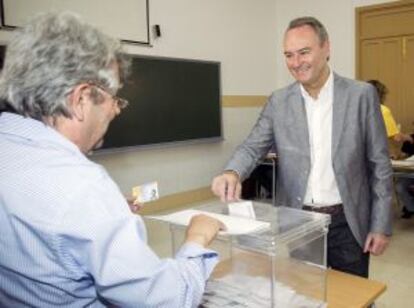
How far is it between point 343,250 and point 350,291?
1.36 ft

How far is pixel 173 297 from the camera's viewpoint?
30.0 inches

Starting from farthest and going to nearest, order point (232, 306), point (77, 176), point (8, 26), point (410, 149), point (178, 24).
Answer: point (178, 24) → point (410, 149) → point (8, 26) → point (232, 306) → point (77, 176)

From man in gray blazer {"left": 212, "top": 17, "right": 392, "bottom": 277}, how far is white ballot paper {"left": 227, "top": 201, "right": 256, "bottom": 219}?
0.40 metres

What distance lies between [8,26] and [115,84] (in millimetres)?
3319

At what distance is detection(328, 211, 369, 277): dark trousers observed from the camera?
1724mm

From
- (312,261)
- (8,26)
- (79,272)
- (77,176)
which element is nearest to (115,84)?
(77,176)

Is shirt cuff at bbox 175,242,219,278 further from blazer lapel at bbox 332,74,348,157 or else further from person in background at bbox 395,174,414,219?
person in background at bbox 395,174,414,219

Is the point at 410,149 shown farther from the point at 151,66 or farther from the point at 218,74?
the point at 151,66

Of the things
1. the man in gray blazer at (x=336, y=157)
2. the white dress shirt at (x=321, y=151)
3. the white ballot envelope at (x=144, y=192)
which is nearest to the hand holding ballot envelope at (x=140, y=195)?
the white ballot envelope at (x=144, y=192)

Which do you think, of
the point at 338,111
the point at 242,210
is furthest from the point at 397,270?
the point at 242,210

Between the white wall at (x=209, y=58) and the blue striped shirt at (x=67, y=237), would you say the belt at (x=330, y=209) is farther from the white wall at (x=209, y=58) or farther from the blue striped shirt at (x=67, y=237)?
the white wall at (x=209, y=58)

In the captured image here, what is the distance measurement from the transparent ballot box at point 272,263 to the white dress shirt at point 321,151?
44 cm

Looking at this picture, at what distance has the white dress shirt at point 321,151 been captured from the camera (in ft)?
5.64

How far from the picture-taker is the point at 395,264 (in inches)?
131
